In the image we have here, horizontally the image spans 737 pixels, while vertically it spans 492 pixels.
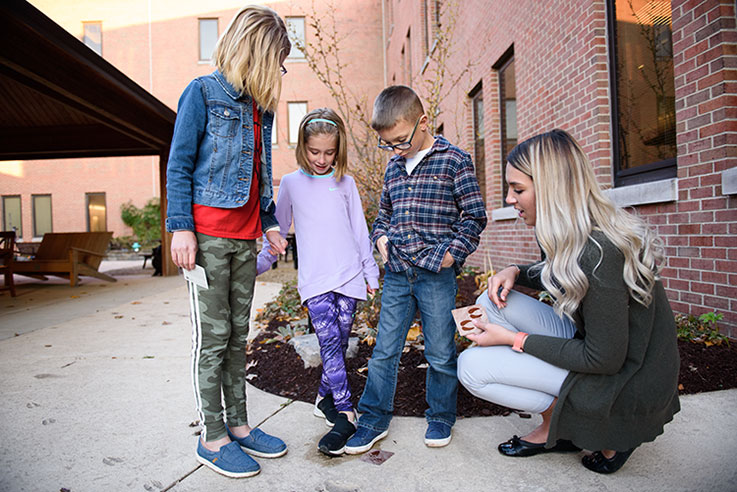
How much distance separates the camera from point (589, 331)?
65.6 inches

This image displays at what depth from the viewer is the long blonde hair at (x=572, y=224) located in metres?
1.64

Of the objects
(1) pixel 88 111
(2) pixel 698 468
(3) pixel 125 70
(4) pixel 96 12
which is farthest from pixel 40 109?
(4) pixel 96 12

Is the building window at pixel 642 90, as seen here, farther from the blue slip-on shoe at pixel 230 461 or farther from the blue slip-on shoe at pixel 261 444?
the blue slip-on shoe at pixel 230 461

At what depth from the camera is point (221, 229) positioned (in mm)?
1998

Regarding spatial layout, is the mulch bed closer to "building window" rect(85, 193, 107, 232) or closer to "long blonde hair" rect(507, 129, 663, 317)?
"long blonde hair" rect(507, 129, 663, 317)

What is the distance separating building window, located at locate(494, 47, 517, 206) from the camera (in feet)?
21.8

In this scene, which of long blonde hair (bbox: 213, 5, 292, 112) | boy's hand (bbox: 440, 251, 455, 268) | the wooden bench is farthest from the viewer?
the wooden bench

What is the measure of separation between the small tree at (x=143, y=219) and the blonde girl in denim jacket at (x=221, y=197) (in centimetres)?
2236

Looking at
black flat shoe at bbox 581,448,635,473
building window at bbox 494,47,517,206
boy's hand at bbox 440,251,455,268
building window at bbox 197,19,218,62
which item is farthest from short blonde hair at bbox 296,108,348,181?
building window at bbox 197,19,218,62

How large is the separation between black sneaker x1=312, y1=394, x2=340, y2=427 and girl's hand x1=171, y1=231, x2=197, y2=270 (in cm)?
105

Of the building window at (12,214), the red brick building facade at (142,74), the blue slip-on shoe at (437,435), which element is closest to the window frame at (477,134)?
the blue slip-on shoe at (437,435)

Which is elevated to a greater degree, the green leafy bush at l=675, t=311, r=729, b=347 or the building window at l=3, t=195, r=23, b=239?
the building window at l=3, t=195, r=23, b=239

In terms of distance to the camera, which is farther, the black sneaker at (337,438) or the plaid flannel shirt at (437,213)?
the plaid flannel shirt at (437,213)

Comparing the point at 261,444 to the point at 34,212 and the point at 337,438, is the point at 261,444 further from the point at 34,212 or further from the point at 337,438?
the point at 34,212
